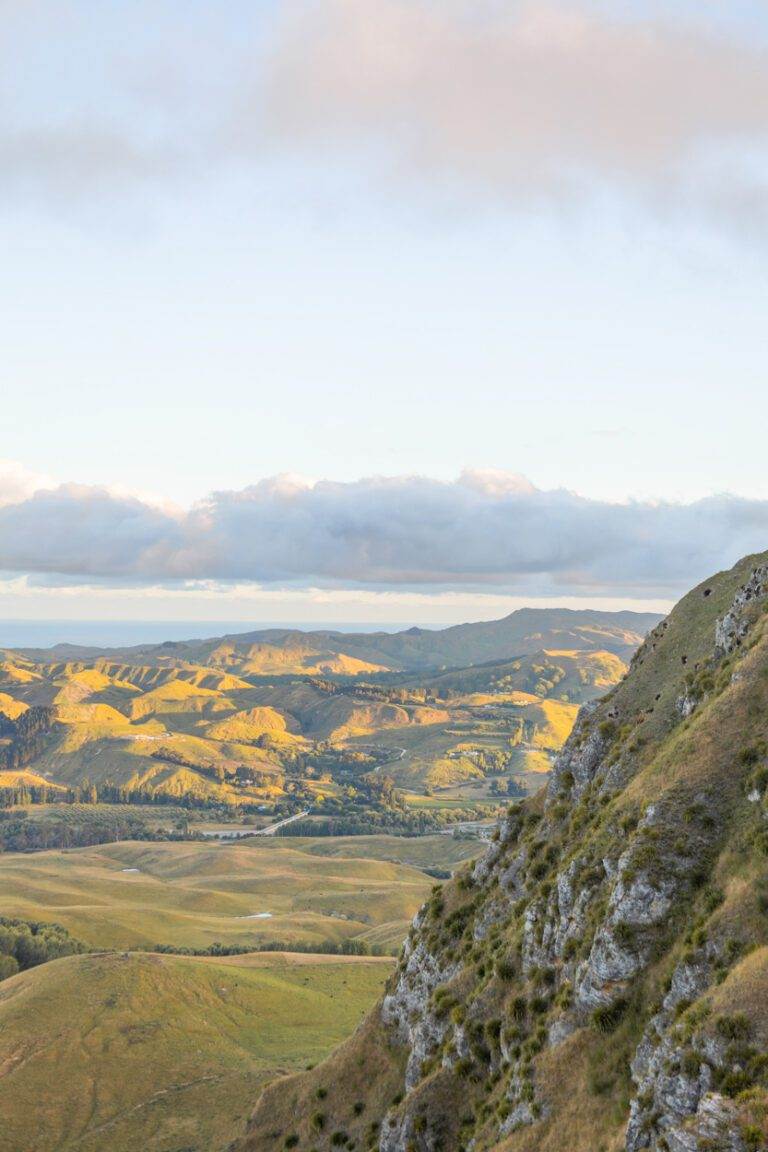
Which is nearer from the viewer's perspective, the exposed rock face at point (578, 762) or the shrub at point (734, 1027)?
the shrub at point (734, 1027)

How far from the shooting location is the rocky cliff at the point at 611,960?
47969 mm

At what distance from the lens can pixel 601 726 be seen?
3573 inches

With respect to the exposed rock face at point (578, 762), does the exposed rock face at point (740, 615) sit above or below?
above

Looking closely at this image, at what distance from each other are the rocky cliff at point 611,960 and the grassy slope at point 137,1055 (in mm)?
55663

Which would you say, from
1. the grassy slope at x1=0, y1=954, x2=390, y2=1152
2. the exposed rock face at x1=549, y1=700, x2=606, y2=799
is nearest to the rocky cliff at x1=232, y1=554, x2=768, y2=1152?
the exposed rock face at x1=549, y1=700, x2=606, y2=799

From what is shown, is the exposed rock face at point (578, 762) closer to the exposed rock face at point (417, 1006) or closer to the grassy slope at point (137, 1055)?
the exposed rock face at point (417, 1006)

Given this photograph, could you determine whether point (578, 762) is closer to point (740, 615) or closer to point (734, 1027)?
point (740, 615)

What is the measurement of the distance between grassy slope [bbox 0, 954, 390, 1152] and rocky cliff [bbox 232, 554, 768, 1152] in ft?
183

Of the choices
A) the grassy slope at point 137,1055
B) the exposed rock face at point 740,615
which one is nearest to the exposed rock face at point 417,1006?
the exposed rock face at point 740,615

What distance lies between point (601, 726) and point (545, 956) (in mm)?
27524

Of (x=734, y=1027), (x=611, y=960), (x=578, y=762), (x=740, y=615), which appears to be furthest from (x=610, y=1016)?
(x=740, y=615)

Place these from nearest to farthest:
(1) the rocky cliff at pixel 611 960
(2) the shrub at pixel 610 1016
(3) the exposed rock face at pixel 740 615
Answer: (1) the rocky cliff at pixel 611 960 → (2) the shrub at pixel 610 1016 → (3) the exposed rock face at pixel 740 615

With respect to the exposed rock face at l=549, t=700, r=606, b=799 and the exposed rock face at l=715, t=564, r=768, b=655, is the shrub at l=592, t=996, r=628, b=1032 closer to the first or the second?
the exposed rock face at l=549, t=700, r=606, b=799

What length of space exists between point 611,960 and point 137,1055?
457 ft
